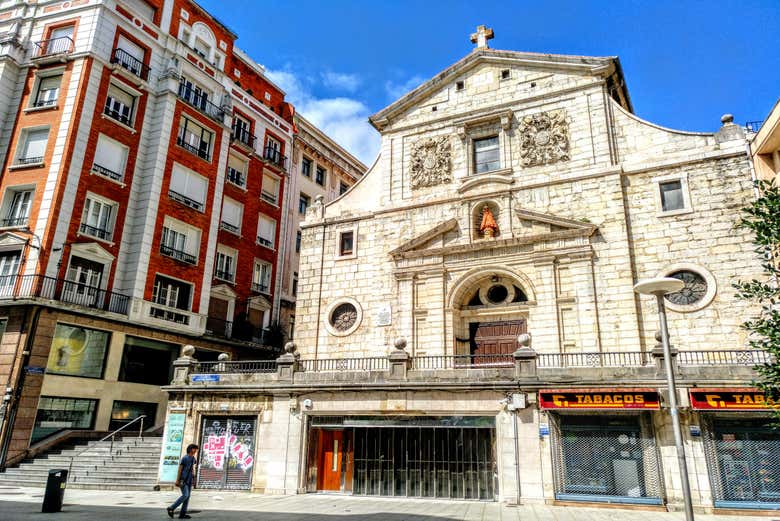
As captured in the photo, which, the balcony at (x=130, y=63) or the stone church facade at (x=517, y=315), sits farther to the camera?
the balcony at (x=130, y=63)

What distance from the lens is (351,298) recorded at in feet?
75.8

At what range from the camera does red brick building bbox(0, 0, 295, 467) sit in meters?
21.0

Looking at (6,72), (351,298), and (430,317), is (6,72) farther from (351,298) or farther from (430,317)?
(430,317)

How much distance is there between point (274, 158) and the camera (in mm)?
33500

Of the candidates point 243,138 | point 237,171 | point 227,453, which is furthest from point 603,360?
point 243,138

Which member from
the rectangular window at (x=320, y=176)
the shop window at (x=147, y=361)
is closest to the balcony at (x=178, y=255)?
the shop window at (x=147, y=361)

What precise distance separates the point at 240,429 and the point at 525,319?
10.6 metres

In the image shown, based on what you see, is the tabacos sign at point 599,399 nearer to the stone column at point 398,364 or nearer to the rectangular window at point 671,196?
the stone column at point 398,364

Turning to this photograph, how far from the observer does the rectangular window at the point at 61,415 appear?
2019cm

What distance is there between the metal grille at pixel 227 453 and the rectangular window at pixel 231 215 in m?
13.9

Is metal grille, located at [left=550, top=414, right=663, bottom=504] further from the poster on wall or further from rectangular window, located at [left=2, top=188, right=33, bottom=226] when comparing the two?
rectangular window, located at [left=2, top=188, right=33, bottom=226]

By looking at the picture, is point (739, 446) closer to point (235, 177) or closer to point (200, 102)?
point (235, 177)

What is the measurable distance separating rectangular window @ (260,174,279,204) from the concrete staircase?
16.2 m

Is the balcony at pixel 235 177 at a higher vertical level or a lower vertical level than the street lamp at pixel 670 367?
higher
